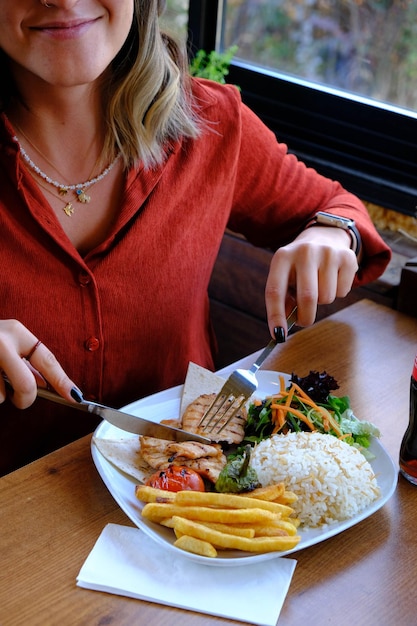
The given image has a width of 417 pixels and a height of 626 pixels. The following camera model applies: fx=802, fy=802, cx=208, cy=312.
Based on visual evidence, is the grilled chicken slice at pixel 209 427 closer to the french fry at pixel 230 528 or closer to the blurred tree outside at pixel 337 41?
the french fry at pixel 230 528

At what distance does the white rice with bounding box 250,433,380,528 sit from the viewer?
119cm

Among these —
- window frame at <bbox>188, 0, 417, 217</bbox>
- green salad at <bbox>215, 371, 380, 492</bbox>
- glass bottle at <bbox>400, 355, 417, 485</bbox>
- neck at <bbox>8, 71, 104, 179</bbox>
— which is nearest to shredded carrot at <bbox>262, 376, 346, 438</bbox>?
green salad at <bbox>215, 371, 380, 492</bbox>

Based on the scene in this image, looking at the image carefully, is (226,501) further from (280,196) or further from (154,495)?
(280,196)

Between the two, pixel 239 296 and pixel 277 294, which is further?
pixel 239 296

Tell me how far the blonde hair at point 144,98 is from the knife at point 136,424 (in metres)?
0.61

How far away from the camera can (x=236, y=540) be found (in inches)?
43.0

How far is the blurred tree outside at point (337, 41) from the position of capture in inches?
94.3

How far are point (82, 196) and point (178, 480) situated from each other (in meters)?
0.72

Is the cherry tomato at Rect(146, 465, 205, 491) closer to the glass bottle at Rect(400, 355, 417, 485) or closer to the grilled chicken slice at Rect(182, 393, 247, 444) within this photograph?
the grilled chicken slice at Rect(182, 393, 247, 444)

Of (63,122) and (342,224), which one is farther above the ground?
(63,122)

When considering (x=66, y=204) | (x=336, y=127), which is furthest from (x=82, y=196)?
(x=336, y=127)

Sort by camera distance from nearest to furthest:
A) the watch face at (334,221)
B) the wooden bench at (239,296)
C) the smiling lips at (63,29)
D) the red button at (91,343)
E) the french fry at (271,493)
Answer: the french fry at (271,493)
the smiling lips at (63,29)
the red button at (91,343)
the watch face at (334,221)
the wooden bench at (239,296)

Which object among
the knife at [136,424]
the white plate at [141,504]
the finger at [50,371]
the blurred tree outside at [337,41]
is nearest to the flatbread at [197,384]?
the white plate at [141,504]

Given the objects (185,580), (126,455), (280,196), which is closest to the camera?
(185,580)
